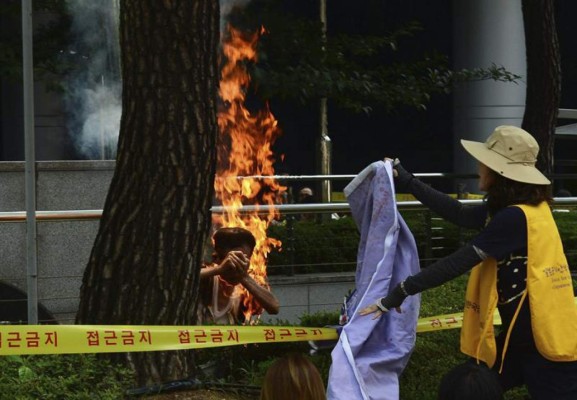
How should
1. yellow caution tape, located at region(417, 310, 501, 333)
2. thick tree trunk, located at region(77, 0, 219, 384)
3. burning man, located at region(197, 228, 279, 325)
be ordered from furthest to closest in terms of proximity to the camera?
1. burning man, located at region(197, 228, 279, 325)
2. yellow caution tape, located at region(417, 310, 501, 333)
3. thick tree trunk, located at region(77, 0, 219, 384)

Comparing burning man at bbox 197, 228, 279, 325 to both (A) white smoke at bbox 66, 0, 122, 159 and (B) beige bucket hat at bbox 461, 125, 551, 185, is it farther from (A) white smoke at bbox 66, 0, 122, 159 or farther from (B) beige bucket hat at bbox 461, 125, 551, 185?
(A) white smoke at bbox 66, 0, 122, 159

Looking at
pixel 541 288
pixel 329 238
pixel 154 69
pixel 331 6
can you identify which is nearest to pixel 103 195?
pixel 329 238

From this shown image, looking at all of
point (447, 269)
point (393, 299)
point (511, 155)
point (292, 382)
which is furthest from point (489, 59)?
point (292, 382)

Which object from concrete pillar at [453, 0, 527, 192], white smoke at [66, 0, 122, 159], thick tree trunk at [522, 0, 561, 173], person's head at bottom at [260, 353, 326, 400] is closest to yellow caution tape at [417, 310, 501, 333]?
person's head at bottom at [260, 353, 326, 400]

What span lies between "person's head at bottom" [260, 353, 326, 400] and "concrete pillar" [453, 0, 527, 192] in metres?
21.6

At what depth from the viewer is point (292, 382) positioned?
3418 mm

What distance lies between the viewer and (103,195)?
10508 millimetres

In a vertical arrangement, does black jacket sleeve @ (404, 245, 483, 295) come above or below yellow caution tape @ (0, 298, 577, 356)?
above

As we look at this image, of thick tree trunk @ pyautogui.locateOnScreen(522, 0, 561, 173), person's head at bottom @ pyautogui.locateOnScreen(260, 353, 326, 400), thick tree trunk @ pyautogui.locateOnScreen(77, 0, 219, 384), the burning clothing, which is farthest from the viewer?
thick tree trunk @ pyautogui.locateOnScreen(522, 0, 561, 173)

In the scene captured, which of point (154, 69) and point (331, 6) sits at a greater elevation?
point (331, 6)

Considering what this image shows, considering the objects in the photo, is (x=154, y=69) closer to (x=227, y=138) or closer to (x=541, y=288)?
(x=541, y=288)

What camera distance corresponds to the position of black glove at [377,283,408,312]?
517 centimetres

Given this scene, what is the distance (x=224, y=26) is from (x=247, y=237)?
7030 mm

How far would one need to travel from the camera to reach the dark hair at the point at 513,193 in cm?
506
